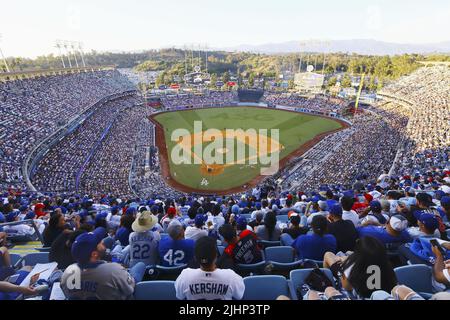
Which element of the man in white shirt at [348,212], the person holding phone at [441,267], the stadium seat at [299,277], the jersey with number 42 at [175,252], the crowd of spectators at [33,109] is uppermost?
the person holding phone at [441,267]

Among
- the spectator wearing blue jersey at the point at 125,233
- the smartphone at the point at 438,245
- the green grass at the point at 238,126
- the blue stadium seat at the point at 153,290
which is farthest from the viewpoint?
the green grass at the point at 238,126

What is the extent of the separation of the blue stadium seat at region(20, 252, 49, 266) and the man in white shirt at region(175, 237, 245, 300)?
3432 millimetres

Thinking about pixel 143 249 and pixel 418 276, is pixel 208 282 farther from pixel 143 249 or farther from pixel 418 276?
pixel 418 276

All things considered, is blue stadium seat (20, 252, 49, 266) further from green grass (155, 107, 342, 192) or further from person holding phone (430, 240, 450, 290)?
green grass (155, 107, 342, 192)

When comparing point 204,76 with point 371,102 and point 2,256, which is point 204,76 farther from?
point 2,256

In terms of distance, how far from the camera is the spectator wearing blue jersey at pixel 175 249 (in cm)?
481

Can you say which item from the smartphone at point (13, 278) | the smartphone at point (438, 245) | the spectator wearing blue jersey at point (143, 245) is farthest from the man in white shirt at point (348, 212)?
the smartphone at point (13, 278)

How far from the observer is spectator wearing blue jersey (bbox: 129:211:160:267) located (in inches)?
198

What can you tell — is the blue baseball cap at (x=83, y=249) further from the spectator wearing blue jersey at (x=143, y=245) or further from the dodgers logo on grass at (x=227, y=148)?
the dodgers logo on grass at (x=227, y=148)

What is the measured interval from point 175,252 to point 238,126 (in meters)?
43.8

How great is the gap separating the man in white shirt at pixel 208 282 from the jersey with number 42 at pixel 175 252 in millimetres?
1505

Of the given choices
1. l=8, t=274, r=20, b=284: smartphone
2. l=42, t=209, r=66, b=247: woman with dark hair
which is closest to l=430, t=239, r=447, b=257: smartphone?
l=8, t=274, r=20, b=284: smartphone
